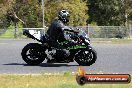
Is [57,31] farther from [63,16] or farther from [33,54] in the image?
[33,54]

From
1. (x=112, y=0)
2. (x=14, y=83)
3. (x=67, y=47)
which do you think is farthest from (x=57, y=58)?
(x=112, y=0)

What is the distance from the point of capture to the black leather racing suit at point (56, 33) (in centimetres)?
1577

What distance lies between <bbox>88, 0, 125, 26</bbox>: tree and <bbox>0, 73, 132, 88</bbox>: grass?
5337 centimetres

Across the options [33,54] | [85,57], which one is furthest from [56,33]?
[85,57]

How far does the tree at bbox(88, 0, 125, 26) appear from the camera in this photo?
65500 mm

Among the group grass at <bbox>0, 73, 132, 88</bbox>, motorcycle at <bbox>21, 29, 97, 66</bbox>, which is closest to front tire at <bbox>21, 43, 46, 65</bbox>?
motorcycle at <bbox>21, 29, 97, 66</bbox>

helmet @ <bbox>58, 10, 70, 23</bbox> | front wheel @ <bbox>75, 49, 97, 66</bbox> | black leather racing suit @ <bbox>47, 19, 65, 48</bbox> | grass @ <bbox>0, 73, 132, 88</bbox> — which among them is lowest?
front wheel @ <bbox>75, 49, 97, 66</bbox>

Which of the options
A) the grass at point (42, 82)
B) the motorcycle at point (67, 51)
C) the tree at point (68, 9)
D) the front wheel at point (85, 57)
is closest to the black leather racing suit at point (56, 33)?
the motorcycle at point (67, 51)

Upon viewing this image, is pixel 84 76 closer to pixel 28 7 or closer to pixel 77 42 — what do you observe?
pixel 77 42

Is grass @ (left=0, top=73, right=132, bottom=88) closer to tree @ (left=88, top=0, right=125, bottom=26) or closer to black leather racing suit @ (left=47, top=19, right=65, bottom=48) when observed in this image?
black leather racing suit @ (left=47, top=19, right=65, bottom=48)

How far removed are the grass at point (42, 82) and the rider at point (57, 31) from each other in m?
3.34

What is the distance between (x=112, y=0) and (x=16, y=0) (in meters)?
Answer: 14.8

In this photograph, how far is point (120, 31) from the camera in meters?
51.4

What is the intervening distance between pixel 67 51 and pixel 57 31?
2.47 ft
